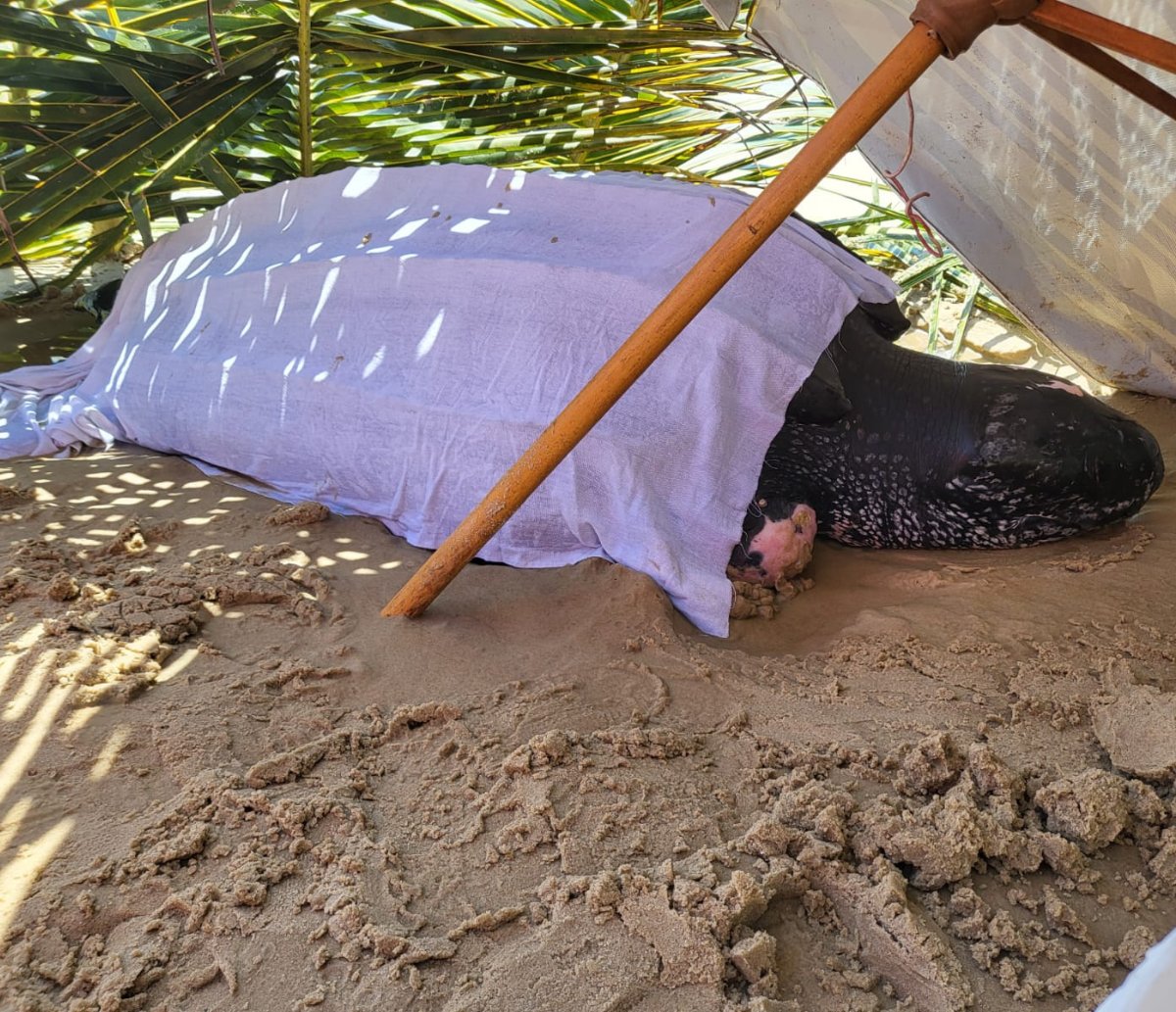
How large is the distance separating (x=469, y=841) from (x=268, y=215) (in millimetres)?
2219

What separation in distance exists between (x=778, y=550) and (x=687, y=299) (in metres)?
0.75

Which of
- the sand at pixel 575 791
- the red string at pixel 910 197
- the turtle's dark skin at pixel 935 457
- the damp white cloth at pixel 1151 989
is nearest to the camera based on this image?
the damp white cloth at pixel 1151 989

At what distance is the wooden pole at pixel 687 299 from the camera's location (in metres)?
1.40

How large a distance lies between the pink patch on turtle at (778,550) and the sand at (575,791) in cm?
9

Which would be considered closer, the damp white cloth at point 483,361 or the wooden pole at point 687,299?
the wooden pole at point 687,299

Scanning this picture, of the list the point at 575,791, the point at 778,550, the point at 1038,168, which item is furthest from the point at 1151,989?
the point at 1038,168

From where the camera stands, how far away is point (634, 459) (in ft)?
6.79

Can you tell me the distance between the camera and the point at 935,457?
2.16m

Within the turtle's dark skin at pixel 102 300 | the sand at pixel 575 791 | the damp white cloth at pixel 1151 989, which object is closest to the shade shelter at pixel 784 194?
the sand at pixel 575 791

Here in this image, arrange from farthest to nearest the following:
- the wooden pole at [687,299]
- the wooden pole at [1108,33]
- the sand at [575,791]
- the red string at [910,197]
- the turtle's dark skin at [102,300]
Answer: the turtle's dark skin at [102,300] → the red string at [910,197] → the wooden pole at [687,299] → the wooden pole at [1108,33] → the sand at [575,791]

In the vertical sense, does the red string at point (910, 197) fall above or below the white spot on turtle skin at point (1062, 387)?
above

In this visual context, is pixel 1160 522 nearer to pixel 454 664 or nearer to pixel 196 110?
pixel 454 664

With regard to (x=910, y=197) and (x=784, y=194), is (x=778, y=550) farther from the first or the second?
(x=910, y=197)

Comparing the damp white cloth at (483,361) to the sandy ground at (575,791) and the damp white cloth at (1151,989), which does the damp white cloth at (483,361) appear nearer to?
the sandy ground at (575,791)
